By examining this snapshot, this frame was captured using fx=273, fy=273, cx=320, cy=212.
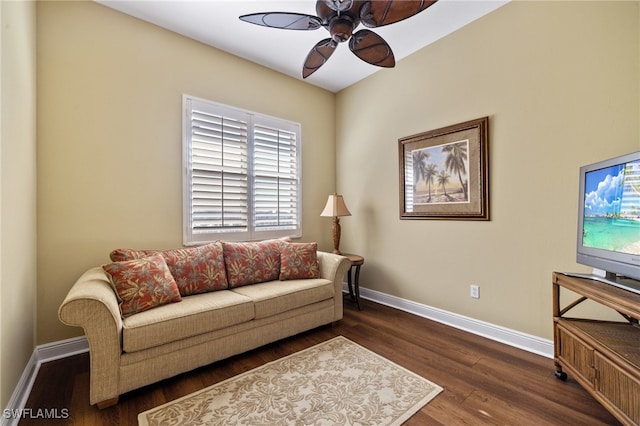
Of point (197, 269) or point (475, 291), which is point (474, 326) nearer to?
point (475, 291)

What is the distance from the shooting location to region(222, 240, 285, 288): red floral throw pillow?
263cm

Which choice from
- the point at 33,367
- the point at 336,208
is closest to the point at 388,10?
the point at 336,208

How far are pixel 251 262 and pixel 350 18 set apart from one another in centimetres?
220

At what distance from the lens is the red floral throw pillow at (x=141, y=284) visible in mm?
1904

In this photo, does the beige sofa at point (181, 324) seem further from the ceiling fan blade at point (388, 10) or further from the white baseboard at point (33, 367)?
the ceiling fan blade at point (388, 10)

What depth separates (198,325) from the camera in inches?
76.9

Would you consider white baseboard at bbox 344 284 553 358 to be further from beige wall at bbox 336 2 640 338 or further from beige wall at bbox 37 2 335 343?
beige wall at bbox 37 2 335 343

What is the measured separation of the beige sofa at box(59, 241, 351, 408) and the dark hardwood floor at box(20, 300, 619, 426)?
0.10 metres

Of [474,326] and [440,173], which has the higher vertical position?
[440,173]

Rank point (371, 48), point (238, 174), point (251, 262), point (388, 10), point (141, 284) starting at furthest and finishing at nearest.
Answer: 1. point (238, 174)
2. point (251, 262)
3. point (371, 48)
4. point (141, 284)
5. point (388, 10)

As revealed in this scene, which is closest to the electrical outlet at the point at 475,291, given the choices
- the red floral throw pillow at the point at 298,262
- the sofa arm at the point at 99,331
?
the red floral throw pillow at the point at 298,262

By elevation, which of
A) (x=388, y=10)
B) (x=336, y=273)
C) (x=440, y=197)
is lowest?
(x=336, y=273)

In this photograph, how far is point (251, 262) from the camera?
2736 millimetres

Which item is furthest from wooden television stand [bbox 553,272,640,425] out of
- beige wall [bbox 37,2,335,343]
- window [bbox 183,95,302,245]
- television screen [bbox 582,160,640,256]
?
beige wall [bbox 37,2,335,343]
